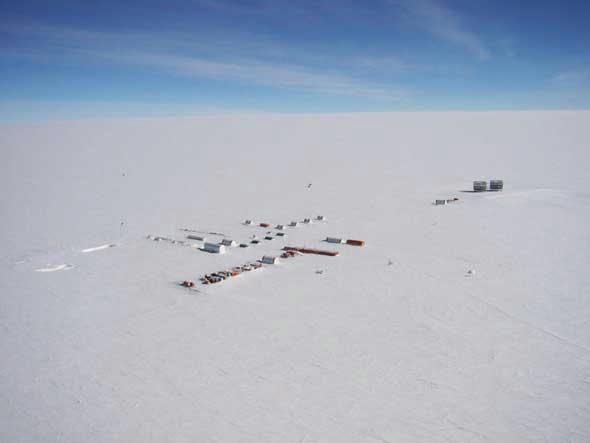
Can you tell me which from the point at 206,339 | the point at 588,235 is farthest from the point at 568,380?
the point at 588,235

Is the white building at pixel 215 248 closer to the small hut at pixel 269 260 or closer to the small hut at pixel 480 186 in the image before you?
the small hut at pixel 269 260

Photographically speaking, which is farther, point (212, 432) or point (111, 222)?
point (111, 222)

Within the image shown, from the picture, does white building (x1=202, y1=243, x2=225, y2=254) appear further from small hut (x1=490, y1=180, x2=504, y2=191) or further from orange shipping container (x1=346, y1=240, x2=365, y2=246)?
small hut (x1=490, y1=180, x2=504, y2=191)

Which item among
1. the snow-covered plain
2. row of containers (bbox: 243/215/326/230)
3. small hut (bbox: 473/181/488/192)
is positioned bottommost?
the snow-covered plain

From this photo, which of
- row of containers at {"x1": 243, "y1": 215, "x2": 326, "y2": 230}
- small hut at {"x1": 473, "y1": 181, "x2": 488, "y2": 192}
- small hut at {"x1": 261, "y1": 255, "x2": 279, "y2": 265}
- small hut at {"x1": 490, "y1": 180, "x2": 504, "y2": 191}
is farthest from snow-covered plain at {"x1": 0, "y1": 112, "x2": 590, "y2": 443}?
small hut at {"x1": 473, "y1": 181, "x2": 488, "y2": 192}

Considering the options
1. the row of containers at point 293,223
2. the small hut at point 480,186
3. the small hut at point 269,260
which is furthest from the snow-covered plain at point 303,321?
the small hut at point 480,186

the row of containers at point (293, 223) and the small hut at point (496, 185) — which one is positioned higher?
the small hut at point (496, 185)

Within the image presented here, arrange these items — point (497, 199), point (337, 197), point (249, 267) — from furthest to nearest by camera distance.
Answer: point (337, 197), point (497, 199), point (249, 267)

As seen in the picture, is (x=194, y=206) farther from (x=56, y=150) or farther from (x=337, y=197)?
(x=56, y=150)
